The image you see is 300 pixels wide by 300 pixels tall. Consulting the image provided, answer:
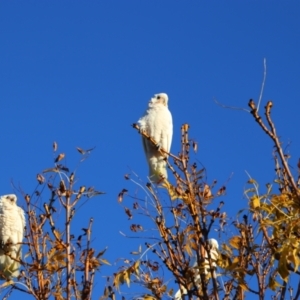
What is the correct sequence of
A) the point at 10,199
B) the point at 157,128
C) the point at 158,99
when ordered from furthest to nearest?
the point at 158,99 < the point at 10,199 < the point at 157,128

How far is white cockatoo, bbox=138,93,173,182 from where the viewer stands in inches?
261

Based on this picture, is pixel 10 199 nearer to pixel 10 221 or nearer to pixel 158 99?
pixel 10 221

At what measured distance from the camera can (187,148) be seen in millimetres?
3711

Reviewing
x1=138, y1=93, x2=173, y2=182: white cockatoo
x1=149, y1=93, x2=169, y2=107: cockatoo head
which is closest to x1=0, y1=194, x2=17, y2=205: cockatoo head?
x1=138, y1=93, x2=173, y2=182: white cockatoo

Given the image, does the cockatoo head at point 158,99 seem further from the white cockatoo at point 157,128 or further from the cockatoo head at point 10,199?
the cockatoo head at point 10,199

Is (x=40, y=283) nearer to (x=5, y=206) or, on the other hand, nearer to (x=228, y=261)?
(x=228, y=261)

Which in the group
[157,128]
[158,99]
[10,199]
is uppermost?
[158,99]

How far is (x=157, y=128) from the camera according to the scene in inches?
271

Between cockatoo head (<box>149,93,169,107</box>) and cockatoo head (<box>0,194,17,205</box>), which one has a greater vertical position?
cockatoo head (<box>149,93,169,107</box>)

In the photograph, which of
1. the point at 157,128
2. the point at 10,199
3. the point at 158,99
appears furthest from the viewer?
the point at 158,99

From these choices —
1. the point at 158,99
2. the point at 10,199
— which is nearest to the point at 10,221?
the point at 10,199

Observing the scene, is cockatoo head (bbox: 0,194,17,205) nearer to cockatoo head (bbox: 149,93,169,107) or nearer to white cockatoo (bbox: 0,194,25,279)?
white cockatoo (bbox: 0,194,25,279)

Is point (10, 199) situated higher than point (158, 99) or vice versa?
point (158, 99)

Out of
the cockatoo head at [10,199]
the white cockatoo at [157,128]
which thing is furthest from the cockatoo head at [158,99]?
the cockatoo head at [10,199]
